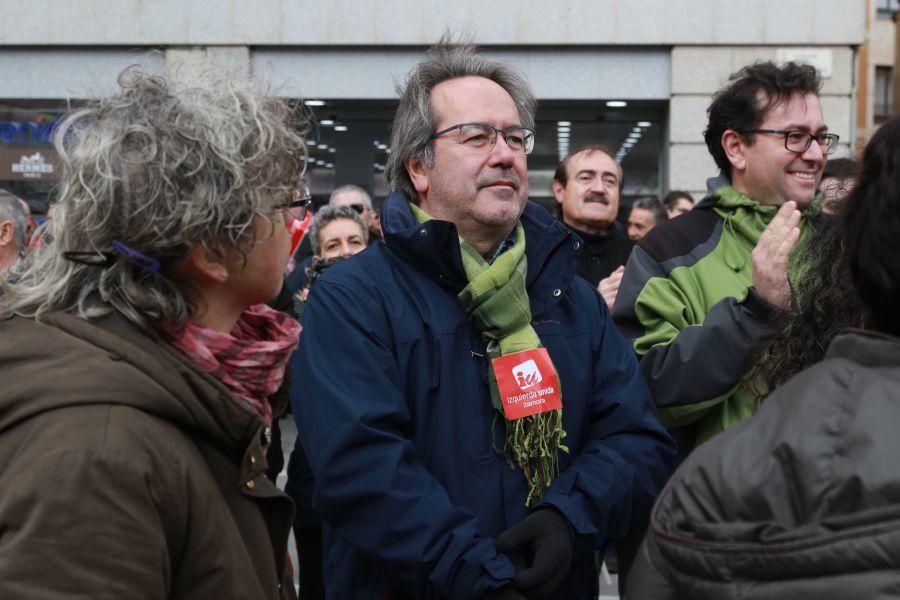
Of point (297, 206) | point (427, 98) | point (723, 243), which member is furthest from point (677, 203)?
point (297, 206)

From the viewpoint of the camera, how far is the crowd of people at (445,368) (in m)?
1.34

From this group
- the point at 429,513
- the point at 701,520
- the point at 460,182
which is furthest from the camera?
the point at 460,182

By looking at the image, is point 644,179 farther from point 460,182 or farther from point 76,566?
point 76,566

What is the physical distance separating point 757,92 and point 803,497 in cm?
250

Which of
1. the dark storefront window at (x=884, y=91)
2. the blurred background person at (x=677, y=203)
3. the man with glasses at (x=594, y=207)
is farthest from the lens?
the dark storefront window at (x=884, y=91)

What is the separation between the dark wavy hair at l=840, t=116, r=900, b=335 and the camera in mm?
1333

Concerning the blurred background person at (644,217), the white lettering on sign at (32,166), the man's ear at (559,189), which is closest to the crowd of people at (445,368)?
the man's ear at (559,189)

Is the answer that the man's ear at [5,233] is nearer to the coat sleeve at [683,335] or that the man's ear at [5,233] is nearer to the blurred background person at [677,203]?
the coat sleeve at [683,335]

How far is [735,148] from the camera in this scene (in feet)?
11.7

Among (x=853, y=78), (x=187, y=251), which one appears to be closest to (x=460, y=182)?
(x=187, y=251)

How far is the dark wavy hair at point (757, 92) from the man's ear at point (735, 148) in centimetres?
2

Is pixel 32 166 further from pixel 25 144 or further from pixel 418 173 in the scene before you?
pixel 418 173
